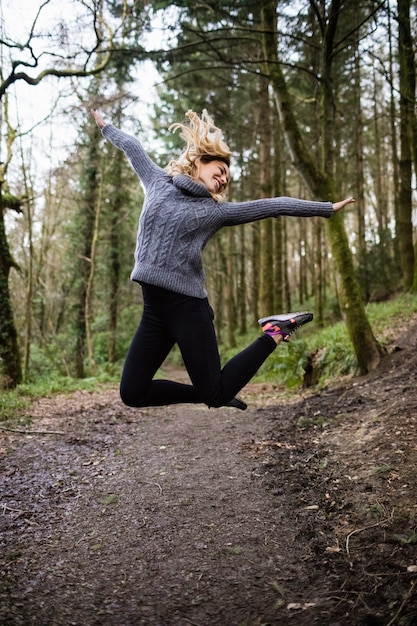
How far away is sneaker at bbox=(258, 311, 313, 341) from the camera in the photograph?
3.67 meters

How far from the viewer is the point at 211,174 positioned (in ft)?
11.7

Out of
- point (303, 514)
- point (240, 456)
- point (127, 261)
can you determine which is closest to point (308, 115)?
point (127, 261)

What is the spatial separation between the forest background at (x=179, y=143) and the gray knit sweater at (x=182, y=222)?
4.19m

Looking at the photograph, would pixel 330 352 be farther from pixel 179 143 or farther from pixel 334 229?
pixel 179 143

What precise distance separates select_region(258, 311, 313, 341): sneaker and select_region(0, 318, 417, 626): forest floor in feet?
4.14

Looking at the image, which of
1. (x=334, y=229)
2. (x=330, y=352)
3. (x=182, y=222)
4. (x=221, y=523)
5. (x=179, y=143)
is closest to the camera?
(x=182, y=222)

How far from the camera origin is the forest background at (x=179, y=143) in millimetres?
8058

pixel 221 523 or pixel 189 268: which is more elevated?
pixel 189 268

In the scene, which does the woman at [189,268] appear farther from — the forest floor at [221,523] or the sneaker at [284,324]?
the forest floor at [221,523]

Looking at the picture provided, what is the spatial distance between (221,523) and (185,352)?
125cm

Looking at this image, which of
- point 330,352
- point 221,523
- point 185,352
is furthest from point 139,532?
point 330,352

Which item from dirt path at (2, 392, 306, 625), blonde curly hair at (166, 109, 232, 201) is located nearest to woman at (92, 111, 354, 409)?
blonde curly hair at (166, 109, 232, 201)

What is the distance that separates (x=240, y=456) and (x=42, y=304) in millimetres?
15100

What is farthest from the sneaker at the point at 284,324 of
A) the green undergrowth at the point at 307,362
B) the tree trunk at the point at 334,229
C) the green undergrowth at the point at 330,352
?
the green undergrowth at the point at 307,362
